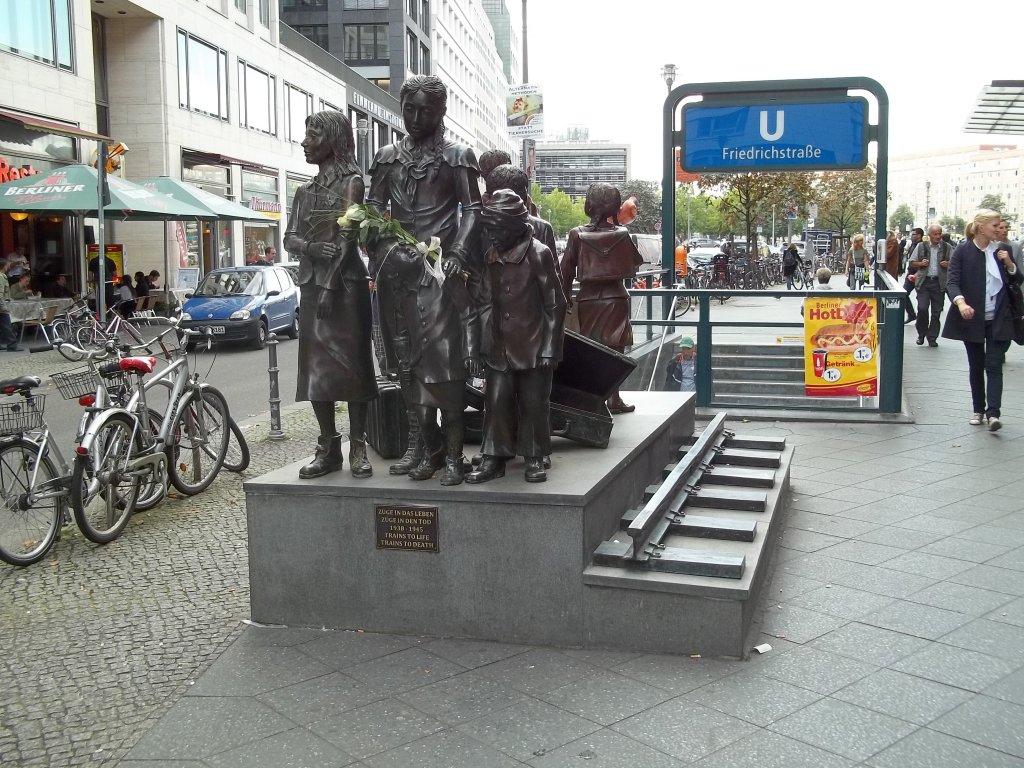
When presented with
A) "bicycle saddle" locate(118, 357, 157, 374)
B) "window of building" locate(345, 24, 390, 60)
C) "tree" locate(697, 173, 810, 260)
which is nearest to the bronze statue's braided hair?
"bicycle saddle" locate(118, 357, 157, 374)

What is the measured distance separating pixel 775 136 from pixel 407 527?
27.1 feet

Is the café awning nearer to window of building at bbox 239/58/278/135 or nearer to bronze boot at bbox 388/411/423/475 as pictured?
bronze boot at bbox 388/411/423/475

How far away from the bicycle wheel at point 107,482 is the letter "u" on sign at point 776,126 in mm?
7691

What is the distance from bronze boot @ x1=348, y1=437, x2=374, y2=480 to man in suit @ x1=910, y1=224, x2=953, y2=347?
13.4 metres

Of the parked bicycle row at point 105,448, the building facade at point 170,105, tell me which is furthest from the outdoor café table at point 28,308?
the parked bicycle row at point 105,448

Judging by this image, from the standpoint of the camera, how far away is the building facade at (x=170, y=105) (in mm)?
23344

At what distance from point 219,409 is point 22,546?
7.08 ft

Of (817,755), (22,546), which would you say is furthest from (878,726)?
(22,546)

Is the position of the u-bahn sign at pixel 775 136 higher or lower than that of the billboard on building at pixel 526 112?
lower

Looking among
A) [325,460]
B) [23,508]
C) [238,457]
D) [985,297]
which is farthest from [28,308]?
[985,297]

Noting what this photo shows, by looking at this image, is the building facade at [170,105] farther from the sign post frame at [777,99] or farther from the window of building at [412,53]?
the window of building at [412,53]

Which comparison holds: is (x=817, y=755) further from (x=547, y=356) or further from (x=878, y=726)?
(x=547, y=356)

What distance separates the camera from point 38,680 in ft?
14.4

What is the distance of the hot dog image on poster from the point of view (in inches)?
400
